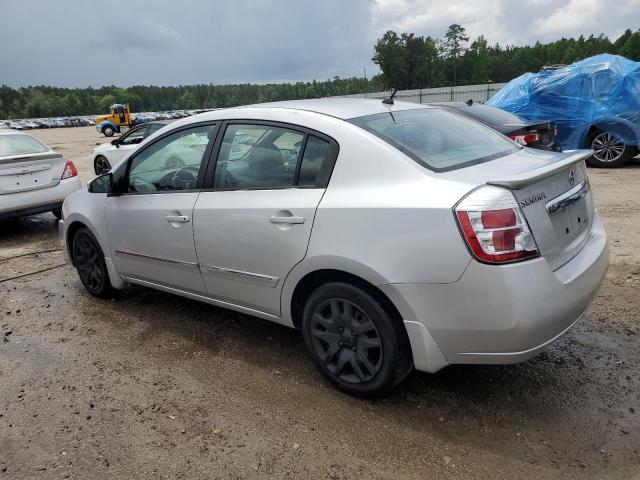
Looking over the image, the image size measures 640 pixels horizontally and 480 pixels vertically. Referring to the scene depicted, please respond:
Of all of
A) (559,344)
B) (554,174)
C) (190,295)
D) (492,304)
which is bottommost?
(559,344)

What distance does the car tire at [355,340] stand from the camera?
2729 mm

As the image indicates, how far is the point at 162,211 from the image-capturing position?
12.4 feet

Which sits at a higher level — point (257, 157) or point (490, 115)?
point (257, 157)

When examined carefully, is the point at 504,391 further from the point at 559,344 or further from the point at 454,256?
the point at 454,256

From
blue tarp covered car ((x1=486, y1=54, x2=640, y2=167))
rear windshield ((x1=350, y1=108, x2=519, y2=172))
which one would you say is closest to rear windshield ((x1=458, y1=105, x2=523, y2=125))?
blue tarp covered car ((x1=486, y1=54, x2=640, y2=167))

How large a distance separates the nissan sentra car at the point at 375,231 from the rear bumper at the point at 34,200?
14.2ft

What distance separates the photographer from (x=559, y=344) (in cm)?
353

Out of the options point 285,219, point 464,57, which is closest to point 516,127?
point 285,219

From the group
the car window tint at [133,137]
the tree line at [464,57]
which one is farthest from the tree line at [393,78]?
the car window tint at [133,137]

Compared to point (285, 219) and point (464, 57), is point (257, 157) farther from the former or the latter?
point (464, 57)

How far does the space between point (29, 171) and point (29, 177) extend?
87 mm

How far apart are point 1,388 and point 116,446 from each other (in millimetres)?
1221

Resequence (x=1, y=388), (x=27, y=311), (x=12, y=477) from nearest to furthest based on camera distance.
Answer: (x=12, y=477), (x=1, y=388), (x=27, y=311)

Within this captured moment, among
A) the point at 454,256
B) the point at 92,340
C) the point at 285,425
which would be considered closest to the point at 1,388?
the point at 92,340
